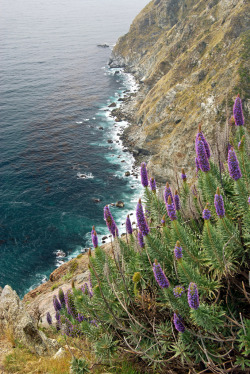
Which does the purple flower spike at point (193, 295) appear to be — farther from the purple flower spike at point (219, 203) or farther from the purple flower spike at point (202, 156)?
the purple flower spike at point (202, 156)

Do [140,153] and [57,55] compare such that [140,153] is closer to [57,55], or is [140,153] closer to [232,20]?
[232,20]

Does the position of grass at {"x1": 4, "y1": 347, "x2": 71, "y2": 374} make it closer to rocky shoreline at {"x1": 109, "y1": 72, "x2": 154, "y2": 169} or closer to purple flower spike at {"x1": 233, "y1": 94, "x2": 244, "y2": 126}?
purple flower spike at {"x1": 233, "y1": 94, "x2": 244, "y2": 126}

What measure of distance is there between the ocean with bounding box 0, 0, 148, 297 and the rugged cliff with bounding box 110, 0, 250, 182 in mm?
8374

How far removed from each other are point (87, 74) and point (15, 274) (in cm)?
11352

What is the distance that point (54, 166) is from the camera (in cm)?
7200

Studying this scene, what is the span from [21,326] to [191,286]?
9.24 m

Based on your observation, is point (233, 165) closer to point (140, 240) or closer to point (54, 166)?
point (140, 240)

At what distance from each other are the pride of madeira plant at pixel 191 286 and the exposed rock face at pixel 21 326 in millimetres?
3655

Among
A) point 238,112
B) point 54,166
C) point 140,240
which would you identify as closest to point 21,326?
point 140,240

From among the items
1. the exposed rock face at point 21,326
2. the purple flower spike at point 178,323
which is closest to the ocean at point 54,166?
the exposed rock face at point 21,326

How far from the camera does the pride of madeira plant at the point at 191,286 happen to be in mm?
4938

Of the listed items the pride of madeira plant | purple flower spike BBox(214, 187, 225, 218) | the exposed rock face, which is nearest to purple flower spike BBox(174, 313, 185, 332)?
the pride of madeira plant

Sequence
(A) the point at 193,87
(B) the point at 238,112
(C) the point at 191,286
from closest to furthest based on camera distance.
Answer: (C) the point at 191,286 < (B) the point at 238,112 < (A) the point at 193,87

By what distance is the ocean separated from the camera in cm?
5129
